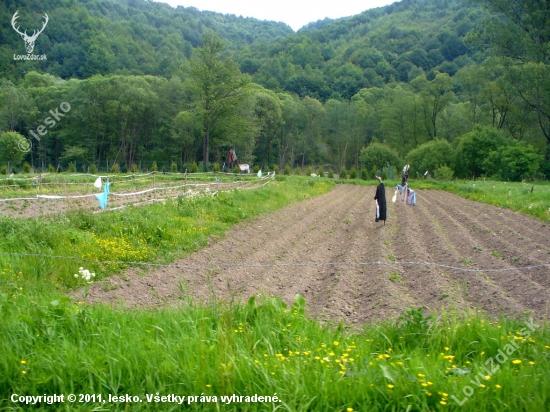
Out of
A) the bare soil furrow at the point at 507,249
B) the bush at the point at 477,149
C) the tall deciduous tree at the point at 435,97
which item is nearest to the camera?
the bare soil furrow at the point at 507,249

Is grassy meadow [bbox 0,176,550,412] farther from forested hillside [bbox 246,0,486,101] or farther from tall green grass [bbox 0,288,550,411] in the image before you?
forested hillside [bbox 246,0,486,101]

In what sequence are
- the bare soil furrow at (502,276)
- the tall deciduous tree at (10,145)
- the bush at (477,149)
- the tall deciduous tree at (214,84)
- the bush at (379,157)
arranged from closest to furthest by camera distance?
the bare soil furrow at (502,276) → the tall deciduous tree at (10,145) → the bush at (477,149) → the tall deciduous tree at (214,84) → the bush at (379,157)

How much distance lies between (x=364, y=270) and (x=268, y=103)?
5905 centimetres

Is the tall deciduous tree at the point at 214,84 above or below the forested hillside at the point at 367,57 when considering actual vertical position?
below

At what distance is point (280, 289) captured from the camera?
303 inches

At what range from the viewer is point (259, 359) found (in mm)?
3969

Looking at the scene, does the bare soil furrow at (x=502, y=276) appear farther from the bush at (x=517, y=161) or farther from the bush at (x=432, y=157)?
the bush at (x=432, y=157)

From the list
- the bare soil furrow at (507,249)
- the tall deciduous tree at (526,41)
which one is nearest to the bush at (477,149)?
the tall deciduous tree at (526,41)

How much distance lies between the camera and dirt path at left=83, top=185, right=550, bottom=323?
22.4ft

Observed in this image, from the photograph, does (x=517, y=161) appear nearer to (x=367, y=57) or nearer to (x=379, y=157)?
(x=379, y=157)

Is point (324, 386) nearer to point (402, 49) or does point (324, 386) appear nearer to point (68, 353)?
point (68, 353)

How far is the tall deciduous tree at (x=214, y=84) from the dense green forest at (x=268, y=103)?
0.15 meters

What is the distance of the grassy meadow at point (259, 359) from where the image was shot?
3.46m

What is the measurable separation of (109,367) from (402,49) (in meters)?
112
